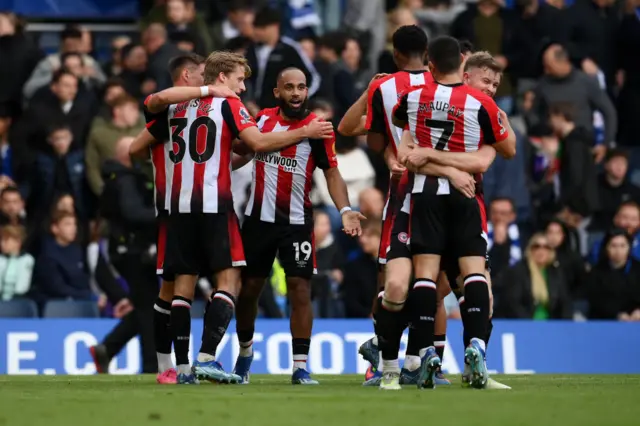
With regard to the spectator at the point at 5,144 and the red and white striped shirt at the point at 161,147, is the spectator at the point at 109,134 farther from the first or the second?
the red and white striped shirt at the point at 161,147

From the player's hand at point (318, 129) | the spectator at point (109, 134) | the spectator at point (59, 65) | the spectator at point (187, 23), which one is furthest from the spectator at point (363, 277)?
the player's hand at point (318, 129)

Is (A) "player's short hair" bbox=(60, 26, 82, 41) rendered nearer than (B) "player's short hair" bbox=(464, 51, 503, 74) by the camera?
No

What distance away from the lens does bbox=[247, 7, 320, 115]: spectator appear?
17.0 metres

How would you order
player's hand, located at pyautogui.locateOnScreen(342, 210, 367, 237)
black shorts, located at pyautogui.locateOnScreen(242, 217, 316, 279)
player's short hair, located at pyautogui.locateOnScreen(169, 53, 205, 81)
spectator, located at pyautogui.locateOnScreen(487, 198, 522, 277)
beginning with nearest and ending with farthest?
player's hand, located at pyautogui.locateOnScreen(342, 210, 367, 237) < black shorts, located at pyautogui.locateOnScreen(242, 217, 316, 279) < player's short hair, located at pyautogui.locateOnScreen(169, 53, 205, 81) < spectator, located at pyautogui.locateOnScreen(487, 198, 522, 277)

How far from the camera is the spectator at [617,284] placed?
672 inches

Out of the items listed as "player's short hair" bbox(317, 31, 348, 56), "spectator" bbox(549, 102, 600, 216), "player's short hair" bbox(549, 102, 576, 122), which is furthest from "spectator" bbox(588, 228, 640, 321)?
"player's short hair" bbox(317, 31, 348, 56)

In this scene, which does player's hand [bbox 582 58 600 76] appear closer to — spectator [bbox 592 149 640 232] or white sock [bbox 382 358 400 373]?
spectator [bbox 592 149 640 232]

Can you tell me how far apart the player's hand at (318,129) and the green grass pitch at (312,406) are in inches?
70.0

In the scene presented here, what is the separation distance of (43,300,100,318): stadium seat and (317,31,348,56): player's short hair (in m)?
4.62

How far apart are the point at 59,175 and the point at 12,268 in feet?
4.47

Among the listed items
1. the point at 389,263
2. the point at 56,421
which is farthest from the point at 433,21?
the point at 56,421

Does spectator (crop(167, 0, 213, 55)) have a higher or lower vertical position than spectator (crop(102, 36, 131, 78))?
higher

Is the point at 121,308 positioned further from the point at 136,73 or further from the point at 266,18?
the point at 266,18

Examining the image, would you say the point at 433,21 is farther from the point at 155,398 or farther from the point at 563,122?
the point at 155,398
